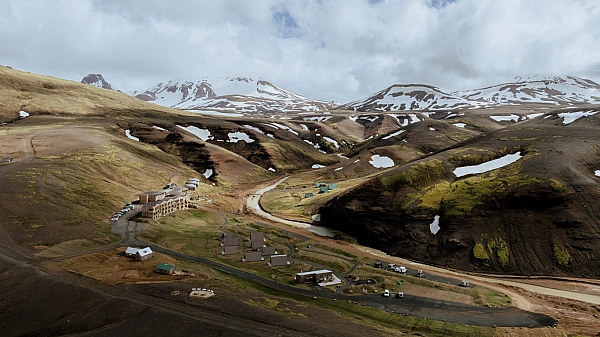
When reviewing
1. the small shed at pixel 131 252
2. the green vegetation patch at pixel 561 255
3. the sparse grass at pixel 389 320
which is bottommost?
the sparse grass at pixel 389 320

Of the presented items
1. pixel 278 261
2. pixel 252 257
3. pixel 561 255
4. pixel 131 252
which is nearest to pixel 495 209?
pixel 561 255

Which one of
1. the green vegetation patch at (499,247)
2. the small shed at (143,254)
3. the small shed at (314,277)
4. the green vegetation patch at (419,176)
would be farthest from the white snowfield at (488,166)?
the small shed at (143,254)

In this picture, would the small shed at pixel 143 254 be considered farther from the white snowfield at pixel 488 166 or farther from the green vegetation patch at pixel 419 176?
the white snowfield at pixel 488 166

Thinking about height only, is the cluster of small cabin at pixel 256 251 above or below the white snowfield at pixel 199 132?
below

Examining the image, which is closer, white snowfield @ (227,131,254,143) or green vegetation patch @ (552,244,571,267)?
green vegetation patch @ (552,244,571,267)

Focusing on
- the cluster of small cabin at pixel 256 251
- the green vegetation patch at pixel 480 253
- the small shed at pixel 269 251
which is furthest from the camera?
the small shed at pixel 269 251

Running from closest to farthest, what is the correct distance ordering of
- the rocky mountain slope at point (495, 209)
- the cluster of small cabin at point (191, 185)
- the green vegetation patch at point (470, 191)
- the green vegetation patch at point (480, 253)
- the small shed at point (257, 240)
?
1. the rocky mountain slope at point (495, 209)
2. the green vegetation patch at point (480, 253)
3. the small shed at point (257, 240)
4. the green vegetation patch at point (470, 191)
5. the cluster of small cabin at point (191, 185)

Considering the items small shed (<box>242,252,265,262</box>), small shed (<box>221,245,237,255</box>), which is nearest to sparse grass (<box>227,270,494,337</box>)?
small shed (<box>242,252,265,262</box>)

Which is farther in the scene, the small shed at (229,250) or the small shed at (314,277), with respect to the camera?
the small shed at (229,250)

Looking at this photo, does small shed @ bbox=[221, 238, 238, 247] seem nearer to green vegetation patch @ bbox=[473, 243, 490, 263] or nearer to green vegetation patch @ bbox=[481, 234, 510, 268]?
green vegetation patch @ bbox=[473, 243, 490, 263]
